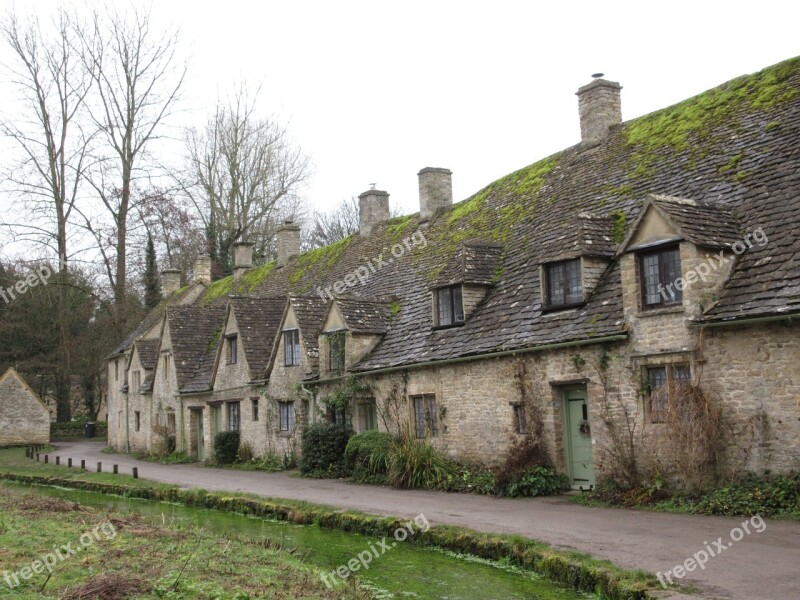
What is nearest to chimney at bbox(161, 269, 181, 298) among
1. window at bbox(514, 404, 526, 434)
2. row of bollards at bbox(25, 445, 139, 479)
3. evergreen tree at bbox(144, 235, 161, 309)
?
evergreen tree at bbox(144, 235, 161, 309)

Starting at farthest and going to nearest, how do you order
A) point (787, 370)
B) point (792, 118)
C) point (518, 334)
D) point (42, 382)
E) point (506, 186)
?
point (42, 382), point (506, 186), point (518, 334), point (792, 118), point (787, 370)

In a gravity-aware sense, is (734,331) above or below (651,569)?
above

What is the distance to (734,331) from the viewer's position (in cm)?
1419

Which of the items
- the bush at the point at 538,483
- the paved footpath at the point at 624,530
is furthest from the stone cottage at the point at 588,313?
the paved footpath at the point at 624,530

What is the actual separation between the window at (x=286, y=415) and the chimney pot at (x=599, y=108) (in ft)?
40.0

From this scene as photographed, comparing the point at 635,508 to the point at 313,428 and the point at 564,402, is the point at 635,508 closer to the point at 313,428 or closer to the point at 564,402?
the point at 564,402

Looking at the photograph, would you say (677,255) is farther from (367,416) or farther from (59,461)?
(59,461)

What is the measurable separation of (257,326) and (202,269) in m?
19.5

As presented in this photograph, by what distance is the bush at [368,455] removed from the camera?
20828mm

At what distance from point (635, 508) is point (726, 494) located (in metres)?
1.64

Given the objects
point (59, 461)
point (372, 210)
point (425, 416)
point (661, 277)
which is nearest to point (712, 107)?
point (661, 277)

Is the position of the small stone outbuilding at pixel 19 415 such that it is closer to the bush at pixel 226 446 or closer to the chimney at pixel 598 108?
the bush at pixel 226 446

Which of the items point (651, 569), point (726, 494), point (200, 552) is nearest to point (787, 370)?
point (726, 494)

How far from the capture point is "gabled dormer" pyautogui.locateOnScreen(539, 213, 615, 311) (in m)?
17.5
